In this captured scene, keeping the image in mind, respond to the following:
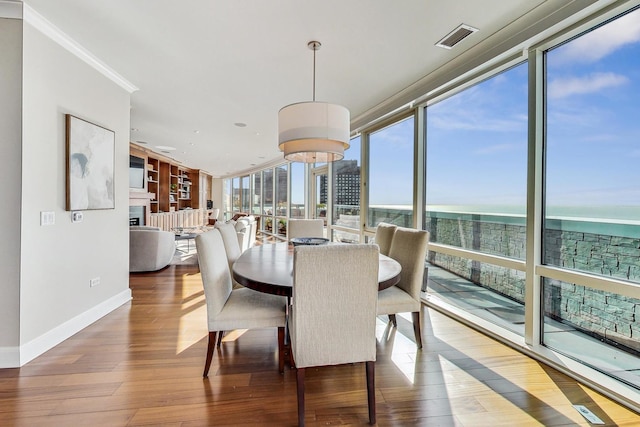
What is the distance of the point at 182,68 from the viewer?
3.01 meters

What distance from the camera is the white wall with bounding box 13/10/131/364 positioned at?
7.28 ft

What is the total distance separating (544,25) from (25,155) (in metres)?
3.96

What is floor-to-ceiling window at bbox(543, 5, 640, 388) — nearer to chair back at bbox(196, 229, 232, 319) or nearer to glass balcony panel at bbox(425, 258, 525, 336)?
glass balcony panel at bbox(425, 258, 525, 336)

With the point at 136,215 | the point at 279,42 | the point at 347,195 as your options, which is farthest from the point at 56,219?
the point at 136,215

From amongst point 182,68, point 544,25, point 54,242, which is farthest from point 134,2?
point 544,25

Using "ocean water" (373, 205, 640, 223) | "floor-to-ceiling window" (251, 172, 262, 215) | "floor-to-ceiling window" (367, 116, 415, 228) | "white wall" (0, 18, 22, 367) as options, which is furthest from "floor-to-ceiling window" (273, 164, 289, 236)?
"white wall" (0, 18, 22, 367)

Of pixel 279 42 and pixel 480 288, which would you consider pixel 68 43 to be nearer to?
pixel 279 42

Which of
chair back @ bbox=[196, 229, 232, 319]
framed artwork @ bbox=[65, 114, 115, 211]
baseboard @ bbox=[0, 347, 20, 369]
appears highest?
framed artwork @ bbox=[65, 114, 115, 211]

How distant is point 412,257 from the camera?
101 inches

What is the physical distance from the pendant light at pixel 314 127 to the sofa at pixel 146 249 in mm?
3441

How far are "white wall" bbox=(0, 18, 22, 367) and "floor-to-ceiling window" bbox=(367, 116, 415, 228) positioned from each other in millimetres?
3866

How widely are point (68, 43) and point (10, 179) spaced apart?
1.28 metres

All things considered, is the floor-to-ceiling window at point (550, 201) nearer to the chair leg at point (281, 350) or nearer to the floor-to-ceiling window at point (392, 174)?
the floor-to-ceiling window at point (392, 174)

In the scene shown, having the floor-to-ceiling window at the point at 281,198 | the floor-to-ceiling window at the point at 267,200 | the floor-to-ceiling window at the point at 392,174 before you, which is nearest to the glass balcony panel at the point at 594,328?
the floor-to-ceiling window at the point at 392,174
